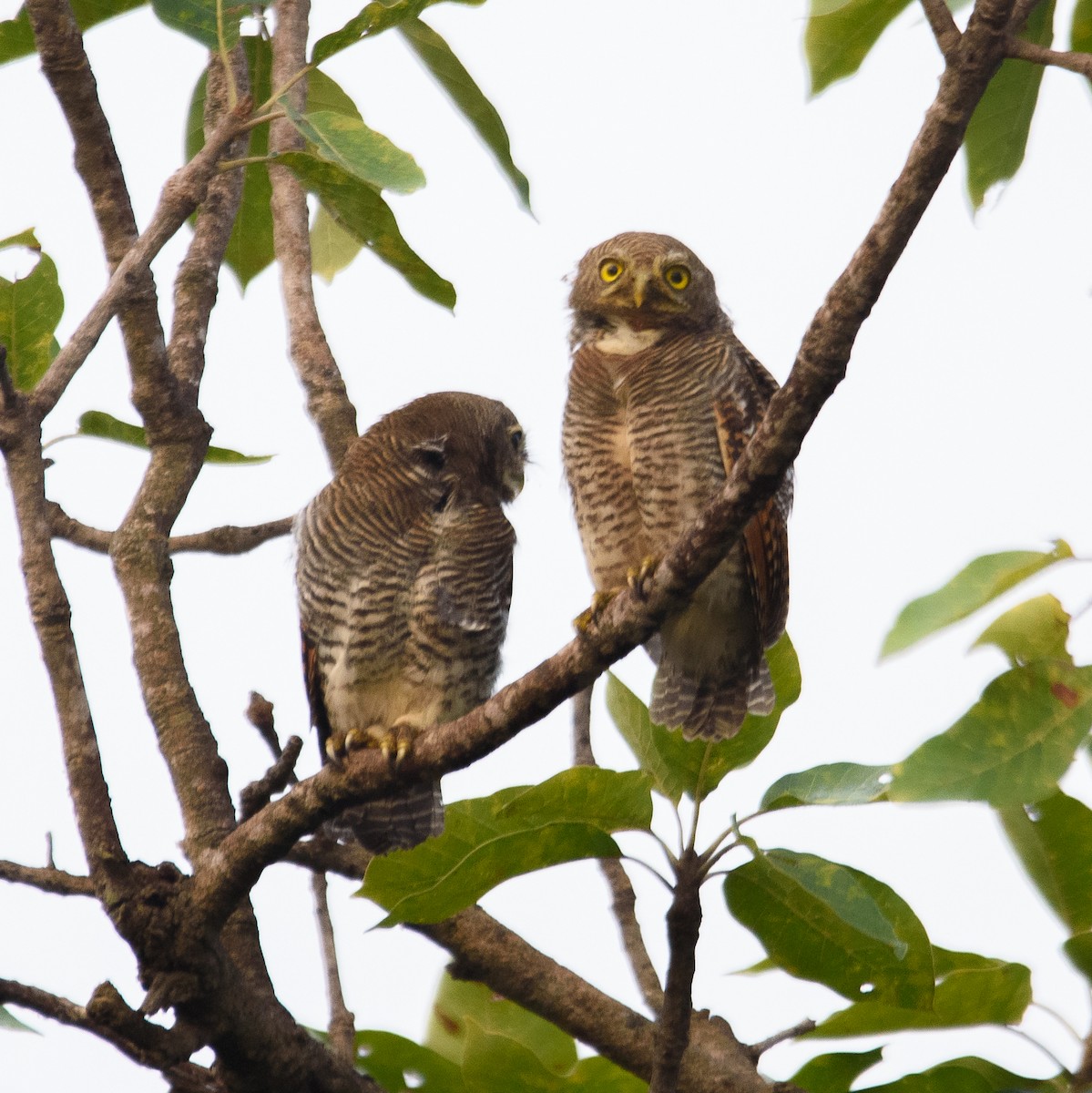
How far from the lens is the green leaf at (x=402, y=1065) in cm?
316

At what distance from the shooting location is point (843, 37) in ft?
13.1

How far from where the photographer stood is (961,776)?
2.60 m

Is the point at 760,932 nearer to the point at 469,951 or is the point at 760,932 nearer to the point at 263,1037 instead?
the point at 469,951

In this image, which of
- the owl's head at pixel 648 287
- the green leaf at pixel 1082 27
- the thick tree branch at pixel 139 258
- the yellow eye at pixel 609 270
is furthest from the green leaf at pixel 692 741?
the green leaf at pixel 1082 27

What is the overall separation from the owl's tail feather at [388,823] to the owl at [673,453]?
2.67 feet

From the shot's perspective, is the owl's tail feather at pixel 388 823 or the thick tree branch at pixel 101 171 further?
the owl's tail feather at pixel 388 823

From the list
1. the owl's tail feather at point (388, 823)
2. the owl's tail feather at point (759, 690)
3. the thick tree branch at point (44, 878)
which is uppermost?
the owl's tail feather at point (759, 690)

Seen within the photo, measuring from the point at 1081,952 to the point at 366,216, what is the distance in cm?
212

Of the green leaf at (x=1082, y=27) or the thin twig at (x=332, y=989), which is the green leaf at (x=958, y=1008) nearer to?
the thin twig at (x=332, y=989)

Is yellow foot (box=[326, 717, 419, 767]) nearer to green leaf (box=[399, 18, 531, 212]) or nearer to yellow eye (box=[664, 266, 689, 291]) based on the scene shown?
green leaf (box=[399, 18, 531, 212])

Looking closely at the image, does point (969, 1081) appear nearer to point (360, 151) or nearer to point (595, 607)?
point (595, 607)

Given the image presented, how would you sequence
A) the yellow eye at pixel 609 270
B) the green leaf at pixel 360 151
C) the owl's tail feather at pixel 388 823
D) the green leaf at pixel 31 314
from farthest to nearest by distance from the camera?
the yellow eye at pixel 609 270
the owl's tail feather at pixel 388 823
the green leaf at pixel 31 314
the green leaf at pixel 360 151

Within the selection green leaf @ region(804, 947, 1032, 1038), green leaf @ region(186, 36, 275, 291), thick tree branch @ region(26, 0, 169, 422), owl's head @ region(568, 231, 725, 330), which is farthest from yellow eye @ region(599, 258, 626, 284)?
green leaf @ region(804, 947, 1032, 1038)

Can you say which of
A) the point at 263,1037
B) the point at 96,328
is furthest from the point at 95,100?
the point at 263,1037
